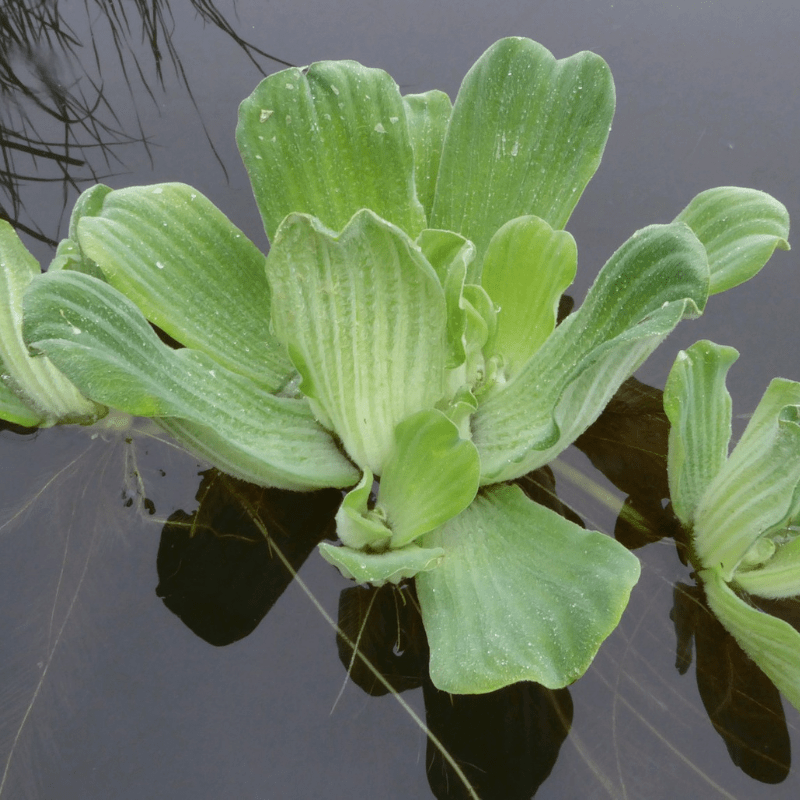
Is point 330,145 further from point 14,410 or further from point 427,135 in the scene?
point 14,410

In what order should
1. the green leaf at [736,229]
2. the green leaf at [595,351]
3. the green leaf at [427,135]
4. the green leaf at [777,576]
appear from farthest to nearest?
1. the green leaf at [427,135]
2. the green leaf at [736,229]
3. the green leaf at [777,576]
4. the green leaf at [595,351]

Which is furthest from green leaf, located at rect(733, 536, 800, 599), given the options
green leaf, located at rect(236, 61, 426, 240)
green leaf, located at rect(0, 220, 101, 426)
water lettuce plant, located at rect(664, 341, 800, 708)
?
green leaf, located at rect(0, 220, 101, 426)

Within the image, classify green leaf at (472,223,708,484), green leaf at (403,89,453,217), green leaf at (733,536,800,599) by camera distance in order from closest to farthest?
green leaf at (472,223,708,484)
green leaf at (733,536,800,599)
green leaf at (403,89,453,217)

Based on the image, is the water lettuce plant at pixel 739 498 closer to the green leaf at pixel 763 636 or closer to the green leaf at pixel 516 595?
the green leaf at pixel 763 636

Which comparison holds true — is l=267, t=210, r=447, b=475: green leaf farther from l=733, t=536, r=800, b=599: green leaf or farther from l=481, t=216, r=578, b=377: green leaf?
l=733, t=536, r=800, b=599: green leaf

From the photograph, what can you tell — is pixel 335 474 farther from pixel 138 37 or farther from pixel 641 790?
pixel 138 37

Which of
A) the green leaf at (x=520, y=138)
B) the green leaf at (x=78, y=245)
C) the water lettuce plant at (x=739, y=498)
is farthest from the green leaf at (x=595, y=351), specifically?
the green leaf at (x=78, y=245)

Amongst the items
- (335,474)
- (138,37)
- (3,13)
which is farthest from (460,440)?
(3,13)

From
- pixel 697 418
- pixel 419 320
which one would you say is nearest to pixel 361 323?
pixel 419 320
